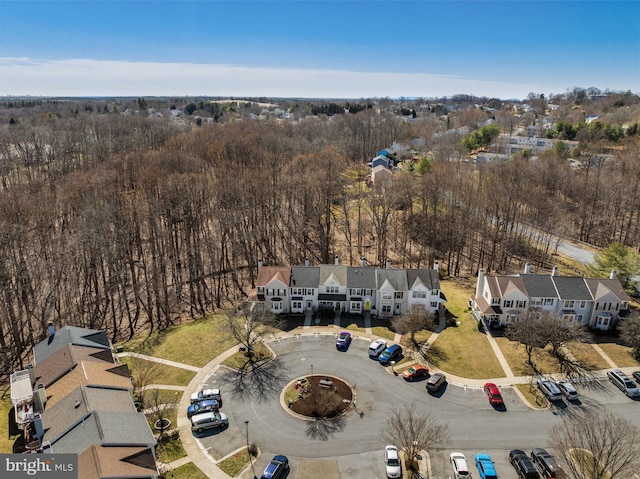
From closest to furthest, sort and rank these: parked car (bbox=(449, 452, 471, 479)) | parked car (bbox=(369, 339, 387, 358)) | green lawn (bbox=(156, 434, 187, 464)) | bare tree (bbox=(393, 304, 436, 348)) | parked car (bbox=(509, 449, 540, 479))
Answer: parked car (bbox=(509, 449, 540, 479)), parked car (bbox=(449, 452, 471, 479)), green lawn (bbox=(156, 434, 187, 464)), parked car (bbox=(369, 339, 387, 358)), bare tree (bbox=(393, 304, 436, 348))

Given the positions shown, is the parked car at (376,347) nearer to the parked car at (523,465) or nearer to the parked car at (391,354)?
the parked car at (391,354)

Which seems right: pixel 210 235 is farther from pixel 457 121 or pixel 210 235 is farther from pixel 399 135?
pixel 457 121

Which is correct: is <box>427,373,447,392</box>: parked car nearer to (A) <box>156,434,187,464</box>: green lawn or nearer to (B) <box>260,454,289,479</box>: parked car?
(B) <box>260,454,289,479</box>: parked car

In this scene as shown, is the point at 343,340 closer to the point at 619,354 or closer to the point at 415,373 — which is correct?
the point at 415,373

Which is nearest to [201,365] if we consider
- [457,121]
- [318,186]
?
[318,186]
